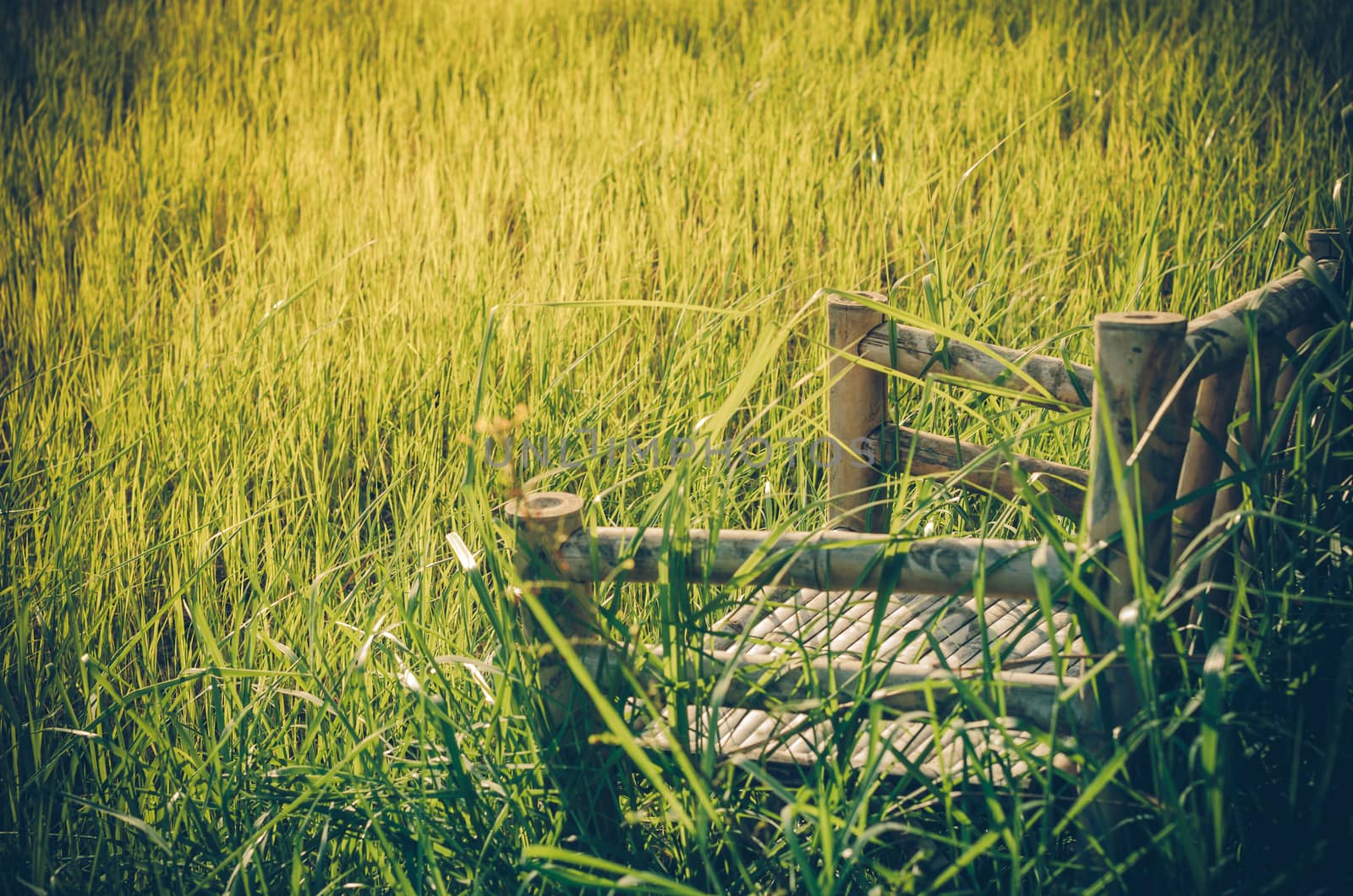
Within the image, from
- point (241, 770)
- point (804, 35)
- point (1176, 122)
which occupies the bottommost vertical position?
point (241, 770)

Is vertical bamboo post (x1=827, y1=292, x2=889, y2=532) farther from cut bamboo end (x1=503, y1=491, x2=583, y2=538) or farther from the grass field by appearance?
cut bamboo end (x1=503, y1=491, x2=583, y2=538)

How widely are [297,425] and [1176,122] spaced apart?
9.30 feet

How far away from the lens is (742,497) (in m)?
1.70

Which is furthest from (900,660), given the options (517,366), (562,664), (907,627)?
(517,366)

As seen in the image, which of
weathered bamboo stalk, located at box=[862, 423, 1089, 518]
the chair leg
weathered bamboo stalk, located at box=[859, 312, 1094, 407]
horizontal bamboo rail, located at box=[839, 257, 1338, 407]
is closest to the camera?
the chair leg

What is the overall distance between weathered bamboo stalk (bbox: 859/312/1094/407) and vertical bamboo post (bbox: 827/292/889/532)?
0.08 feet

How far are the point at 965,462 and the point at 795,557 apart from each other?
531mm

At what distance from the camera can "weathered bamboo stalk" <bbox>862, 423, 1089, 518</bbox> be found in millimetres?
1219

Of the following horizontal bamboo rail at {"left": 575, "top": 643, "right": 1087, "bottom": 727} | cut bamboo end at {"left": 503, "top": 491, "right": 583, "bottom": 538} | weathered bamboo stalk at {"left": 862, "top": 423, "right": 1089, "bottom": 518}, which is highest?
cut bamboo end at {"left": 503, "top": 491, "right": 583, "bottom": 538}

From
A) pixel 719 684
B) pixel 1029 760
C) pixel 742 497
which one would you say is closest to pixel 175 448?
pixel 742 497

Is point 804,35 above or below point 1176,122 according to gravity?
above

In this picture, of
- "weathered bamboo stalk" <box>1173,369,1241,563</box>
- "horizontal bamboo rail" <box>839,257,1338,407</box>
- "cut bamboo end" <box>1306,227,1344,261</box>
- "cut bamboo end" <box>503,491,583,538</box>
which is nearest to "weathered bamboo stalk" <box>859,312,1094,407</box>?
"horizontal bamboo rail" <box>839,257,1338,407</box>

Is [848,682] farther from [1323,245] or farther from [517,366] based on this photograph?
[517,366]

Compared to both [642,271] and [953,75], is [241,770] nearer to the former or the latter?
[642,271]
